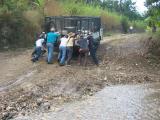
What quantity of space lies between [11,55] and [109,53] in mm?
5849

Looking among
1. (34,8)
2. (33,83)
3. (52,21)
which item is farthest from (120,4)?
(33,83)

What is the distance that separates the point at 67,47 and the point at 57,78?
15.3ft

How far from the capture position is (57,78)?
778 inches

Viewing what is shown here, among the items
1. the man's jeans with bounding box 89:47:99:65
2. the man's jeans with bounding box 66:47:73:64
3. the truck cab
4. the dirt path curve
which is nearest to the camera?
the dirt path curve

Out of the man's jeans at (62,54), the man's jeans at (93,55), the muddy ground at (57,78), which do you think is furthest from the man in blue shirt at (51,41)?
the man's jeans at (93,55)

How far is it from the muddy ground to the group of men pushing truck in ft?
1.26

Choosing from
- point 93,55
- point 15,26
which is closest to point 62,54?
point 93,55

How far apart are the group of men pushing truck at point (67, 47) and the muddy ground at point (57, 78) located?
1.26ft

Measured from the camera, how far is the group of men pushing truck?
77.9ft

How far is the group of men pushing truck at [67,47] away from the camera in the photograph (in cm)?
2375

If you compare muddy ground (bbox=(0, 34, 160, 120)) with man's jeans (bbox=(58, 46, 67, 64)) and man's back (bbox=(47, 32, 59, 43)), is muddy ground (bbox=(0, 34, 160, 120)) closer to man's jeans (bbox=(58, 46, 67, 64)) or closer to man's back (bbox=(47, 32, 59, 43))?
man's jeans (bbox=(58, 46, 67, 64))

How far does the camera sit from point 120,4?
10075 centimetres

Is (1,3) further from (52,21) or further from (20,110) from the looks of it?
(20,110)

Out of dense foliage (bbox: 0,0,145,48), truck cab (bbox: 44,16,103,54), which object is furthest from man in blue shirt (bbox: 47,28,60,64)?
dense foliage (bbox: 0,0,145,48)
